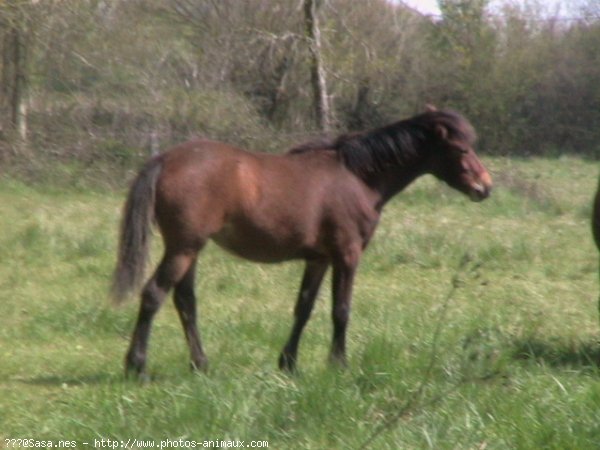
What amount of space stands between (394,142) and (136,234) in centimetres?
199

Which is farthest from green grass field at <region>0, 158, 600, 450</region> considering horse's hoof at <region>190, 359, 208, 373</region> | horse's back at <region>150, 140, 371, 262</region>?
horse's back at <region>150, 140, 371, 262</region>

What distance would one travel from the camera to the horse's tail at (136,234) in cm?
617

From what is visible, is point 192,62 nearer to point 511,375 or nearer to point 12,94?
point 12,94

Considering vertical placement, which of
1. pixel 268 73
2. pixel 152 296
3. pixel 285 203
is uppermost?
pixel 285 203

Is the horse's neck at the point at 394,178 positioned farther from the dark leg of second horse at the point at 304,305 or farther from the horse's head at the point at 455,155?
the dark leg of second horse at the point at 304,305

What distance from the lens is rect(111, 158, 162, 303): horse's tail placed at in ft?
20.2

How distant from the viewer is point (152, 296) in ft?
20.4

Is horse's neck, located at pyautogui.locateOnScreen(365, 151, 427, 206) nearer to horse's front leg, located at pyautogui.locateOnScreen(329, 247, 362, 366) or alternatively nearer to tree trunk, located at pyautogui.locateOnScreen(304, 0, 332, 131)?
horse's front leg, located at pyautogui.locateOnScreen(329, 247, 362, 366)

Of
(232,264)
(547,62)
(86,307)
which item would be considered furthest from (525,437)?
(547,62)

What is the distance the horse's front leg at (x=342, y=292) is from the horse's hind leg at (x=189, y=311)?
881 millimetres

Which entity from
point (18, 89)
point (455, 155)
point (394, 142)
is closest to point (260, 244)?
point (394, 142)

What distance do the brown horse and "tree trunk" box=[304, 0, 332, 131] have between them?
1414cm

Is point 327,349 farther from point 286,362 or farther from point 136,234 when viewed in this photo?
point 136,234

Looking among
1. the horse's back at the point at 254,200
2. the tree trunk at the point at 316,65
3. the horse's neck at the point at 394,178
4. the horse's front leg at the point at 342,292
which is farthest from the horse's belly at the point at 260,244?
the tree trunk at the point at 316,65
